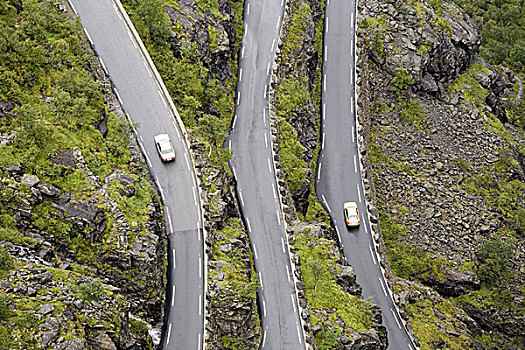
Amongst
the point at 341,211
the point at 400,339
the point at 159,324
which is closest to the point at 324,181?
the point at 341,211

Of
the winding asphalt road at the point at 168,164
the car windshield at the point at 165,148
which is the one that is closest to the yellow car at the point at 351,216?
the winding asphalt road at the point at 168,164

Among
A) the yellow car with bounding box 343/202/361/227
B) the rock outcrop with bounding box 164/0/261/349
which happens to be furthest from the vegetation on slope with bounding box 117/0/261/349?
the yellow car with bounding box 343/202/361/227

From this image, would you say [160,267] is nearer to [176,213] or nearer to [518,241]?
[176,213]

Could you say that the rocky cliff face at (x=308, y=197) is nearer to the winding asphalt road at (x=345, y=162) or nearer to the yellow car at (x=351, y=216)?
the winding asphalt road at (x=345, y=162)

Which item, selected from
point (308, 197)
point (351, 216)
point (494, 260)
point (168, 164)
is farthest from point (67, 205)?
point (494, 260)

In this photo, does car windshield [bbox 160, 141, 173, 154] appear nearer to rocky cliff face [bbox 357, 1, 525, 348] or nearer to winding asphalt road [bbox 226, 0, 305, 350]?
winding asphalt road [bbox 226, 0, 305, 350]

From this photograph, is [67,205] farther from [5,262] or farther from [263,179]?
[263,179]
